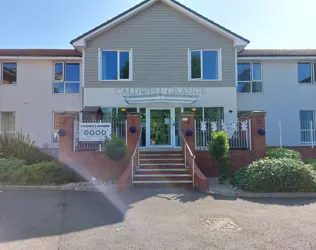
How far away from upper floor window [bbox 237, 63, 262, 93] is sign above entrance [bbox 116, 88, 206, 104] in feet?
10.7

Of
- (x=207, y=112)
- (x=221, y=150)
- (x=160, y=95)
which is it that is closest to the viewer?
(x=221, y=150)

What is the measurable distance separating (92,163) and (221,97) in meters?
7.53

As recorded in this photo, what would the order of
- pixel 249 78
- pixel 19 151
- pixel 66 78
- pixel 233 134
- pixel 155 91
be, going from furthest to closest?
pixel 249 78
pixel 66 78
pixel 155 91
pixel 233 134
pixel 19 151

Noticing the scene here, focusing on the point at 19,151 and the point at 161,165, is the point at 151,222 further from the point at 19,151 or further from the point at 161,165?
the point at 19,151

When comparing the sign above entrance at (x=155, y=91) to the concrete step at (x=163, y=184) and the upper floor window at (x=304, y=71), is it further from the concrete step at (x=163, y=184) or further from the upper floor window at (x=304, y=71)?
the upper floor window at (x=304, y=71)

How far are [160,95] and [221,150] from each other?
499 cm

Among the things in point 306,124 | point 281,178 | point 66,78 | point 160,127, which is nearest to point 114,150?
point 160,127

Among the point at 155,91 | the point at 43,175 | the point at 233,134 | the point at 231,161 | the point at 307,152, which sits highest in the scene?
the point at 155,91

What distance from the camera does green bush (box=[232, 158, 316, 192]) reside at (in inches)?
361

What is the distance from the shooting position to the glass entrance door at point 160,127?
14734mm

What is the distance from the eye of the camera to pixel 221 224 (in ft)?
20.5

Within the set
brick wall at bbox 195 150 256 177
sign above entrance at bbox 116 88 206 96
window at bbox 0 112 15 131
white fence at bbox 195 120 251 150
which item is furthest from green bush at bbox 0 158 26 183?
white fence at bbox 195 120 251 150

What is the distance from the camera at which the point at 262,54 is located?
55.9 feet

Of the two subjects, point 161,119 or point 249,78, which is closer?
point 161,119
